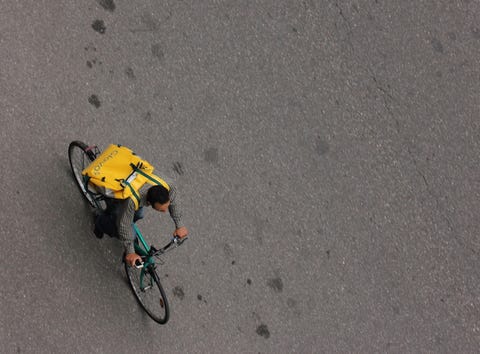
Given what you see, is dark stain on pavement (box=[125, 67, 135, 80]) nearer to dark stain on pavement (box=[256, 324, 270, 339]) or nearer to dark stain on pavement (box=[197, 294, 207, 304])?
dark stain on pavement (box=[197, 294, 207, 304])

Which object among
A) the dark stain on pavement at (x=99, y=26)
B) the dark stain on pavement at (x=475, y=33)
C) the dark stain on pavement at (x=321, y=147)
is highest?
the dark stain on pavement at (x=475, y=33)

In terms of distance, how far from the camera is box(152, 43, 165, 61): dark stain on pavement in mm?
5812

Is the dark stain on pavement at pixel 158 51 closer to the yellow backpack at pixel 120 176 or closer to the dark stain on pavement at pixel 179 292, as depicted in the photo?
the yellow backpack at pixel 120 176

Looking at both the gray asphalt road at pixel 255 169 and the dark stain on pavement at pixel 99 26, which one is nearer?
the gray asphalt road at pixel 255 169

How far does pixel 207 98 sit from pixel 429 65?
2778 millimetres

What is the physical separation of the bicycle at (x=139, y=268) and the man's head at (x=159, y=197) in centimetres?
57

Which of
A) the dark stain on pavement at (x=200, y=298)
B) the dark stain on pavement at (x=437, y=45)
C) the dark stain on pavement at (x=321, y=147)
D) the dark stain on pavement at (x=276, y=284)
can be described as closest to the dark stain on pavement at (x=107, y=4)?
the dark stain on pavement at (x=321, y=147)

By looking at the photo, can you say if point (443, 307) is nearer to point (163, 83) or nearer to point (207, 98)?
point (207, 98)

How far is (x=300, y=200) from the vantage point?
591cm

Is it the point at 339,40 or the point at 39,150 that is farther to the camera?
the point at 339,40

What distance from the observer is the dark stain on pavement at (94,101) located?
5.36 m

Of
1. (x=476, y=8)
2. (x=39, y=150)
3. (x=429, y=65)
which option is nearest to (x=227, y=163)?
(x=39, y=150)

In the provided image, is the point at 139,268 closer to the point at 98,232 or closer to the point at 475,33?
the point at 98,232

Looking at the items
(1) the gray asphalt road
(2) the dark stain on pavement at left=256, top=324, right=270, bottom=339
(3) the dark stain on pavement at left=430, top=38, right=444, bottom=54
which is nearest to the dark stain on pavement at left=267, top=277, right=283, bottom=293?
(1) the gray asphalt road
